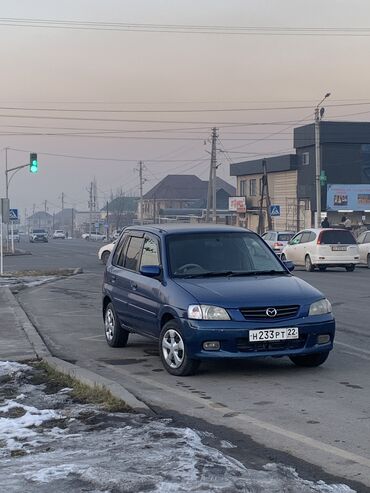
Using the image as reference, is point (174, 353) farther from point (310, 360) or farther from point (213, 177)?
point (213, 177)

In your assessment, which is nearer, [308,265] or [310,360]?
[310,360]

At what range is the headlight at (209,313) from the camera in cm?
839

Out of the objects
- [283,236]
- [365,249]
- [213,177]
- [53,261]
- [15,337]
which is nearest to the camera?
[15,337]

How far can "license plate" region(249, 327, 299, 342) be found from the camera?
27.3ft

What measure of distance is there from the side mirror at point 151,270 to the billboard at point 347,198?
5159 centimetres

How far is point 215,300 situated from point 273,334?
71 cm

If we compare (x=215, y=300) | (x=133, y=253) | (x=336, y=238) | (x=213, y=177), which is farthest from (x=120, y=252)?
(x=213, y=177)

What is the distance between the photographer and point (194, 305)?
27.8ft

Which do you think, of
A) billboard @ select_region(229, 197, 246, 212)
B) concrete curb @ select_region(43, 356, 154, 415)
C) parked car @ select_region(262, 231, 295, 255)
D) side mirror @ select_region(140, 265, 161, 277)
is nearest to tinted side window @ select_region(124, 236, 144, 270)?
side mirror @ select_region(140, 265, 161, 277)

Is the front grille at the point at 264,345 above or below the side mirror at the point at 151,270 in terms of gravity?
below

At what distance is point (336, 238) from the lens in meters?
28.3

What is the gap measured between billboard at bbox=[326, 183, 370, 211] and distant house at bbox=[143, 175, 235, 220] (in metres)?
54.8

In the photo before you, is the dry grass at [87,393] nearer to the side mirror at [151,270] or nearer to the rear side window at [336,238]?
the side mirror at [151,270]

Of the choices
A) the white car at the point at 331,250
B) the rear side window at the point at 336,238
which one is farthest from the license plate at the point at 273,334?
the rear side window at the point at 336,238
